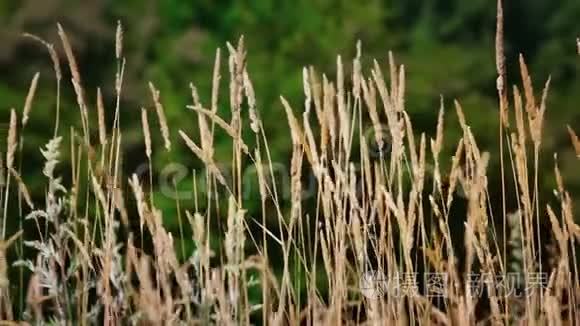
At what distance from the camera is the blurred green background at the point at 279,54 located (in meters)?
4.01

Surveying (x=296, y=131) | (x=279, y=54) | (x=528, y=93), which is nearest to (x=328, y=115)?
(x=296, y=131)

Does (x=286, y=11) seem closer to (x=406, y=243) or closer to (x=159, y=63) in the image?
(x=159, y=63)

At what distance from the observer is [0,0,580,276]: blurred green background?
401 cm

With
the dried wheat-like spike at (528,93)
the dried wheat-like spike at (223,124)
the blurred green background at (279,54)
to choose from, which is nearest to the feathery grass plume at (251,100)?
the dried wheat-like spike at (223,124)

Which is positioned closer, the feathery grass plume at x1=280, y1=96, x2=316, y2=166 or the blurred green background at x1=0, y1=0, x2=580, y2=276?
the feathery grass plume at x1=280, y1=96, x2=316, y2=166

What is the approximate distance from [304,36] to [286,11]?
0.49 ft

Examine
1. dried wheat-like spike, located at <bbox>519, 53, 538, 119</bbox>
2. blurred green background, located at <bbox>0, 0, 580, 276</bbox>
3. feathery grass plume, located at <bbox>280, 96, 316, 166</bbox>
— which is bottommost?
feathery grass plume, located at <bbox>280, 96, 316, 166</bbox>

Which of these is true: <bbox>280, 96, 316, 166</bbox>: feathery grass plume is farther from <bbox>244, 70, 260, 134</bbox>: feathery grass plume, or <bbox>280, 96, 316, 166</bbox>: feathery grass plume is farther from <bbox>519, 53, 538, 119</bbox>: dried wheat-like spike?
<bbox>519, 53, 538, 119</bbox>: dried wheat-like spike

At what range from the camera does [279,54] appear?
14.0ft

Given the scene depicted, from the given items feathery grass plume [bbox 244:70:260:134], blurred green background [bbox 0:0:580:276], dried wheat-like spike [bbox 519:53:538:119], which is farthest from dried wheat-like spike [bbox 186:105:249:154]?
blurred green background [bbox 0:0:580:276]

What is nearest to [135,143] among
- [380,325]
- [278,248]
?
[278,248]

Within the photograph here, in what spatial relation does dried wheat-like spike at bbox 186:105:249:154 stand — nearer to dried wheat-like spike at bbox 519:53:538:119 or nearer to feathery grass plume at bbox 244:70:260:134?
feathery grass plume at bbox 244:70:260:134

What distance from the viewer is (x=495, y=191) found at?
429 centimetres

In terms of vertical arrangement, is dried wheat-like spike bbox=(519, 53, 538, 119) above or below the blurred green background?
below
